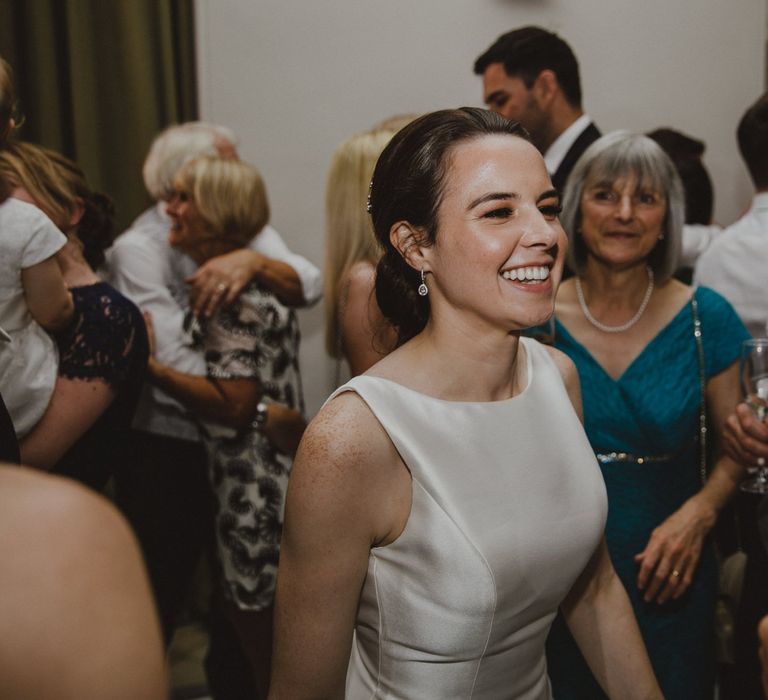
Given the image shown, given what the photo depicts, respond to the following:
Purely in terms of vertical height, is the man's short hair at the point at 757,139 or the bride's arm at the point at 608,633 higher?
the man's short hair at the point at 757,139

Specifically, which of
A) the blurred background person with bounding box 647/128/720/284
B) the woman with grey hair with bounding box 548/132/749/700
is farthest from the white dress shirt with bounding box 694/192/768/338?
the blurred background person with bounding box 647/128/720/284

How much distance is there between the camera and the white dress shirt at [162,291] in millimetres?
2578

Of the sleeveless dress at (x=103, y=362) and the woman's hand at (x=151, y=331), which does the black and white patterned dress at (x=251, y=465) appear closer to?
the woman's hand at (x=151, y=331)

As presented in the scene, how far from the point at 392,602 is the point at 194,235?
153cm

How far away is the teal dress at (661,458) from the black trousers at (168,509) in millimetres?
1145

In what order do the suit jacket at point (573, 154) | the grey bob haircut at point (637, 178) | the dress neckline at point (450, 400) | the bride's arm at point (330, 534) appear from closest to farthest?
1. the bride's arm at point (330, 534)
2. the dress neckline at point (450, 400)
3. the grey bob haircut at point (637, 178)
4. the suit jacket at point (573, 154)

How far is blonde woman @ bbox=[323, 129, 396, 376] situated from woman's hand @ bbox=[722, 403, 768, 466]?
79 cm

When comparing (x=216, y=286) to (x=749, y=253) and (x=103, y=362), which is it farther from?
(x=749, y=253)

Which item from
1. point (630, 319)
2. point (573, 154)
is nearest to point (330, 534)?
point (630, 319)

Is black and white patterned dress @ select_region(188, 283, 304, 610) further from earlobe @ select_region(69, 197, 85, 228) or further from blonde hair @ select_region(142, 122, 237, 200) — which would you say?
blonde hair @ select_region(142, 122, 237, 200)

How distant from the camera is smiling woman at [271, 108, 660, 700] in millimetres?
1266

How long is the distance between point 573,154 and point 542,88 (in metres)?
0.32

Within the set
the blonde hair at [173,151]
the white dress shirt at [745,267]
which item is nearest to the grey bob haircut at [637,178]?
the white dress shirt at [745,267]

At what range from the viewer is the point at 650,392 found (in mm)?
2051
